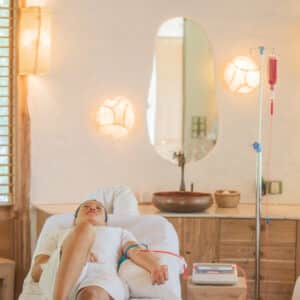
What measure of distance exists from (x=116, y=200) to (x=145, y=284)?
0.96 m

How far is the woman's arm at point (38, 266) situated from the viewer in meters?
3.59

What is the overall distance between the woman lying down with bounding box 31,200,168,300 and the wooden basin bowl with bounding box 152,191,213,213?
981 mm

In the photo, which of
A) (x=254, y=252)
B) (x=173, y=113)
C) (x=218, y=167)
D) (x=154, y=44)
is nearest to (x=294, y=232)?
(x=254, y=252)

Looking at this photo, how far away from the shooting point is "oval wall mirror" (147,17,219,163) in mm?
5188

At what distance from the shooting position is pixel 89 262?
3.49 m

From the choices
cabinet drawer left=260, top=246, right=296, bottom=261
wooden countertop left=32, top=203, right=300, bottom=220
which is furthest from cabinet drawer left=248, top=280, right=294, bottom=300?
wooden countertop left=32, top=203, right=300, bottom=220

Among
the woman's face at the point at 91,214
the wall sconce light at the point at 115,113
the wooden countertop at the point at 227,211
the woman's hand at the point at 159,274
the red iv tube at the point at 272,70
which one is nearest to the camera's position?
the woman's hand at the point at 159,274

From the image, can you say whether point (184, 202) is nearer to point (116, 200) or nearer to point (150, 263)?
point (116, 200)

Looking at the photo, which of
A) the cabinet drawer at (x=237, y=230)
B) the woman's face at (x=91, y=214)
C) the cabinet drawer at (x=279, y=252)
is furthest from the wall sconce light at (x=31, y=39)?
the cabinet drawer at (x=279, y=252)

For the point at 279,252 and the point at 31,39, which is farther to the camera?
the point at 31,39

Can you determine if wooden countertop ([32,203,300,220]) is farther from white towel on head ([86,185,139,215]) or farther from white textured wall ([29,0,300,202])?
white towel on head ([86,185,139,215])

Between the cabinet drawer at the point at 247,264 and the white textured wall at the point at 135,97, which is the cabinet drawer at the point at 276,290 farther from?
the white textured wall at the point at 135,97

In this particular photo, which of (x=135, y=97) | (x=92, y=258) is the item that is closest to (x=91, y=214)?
(x=92, y=258)

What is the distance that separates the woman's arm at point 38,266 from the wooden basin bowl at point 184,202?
1.25 metres
